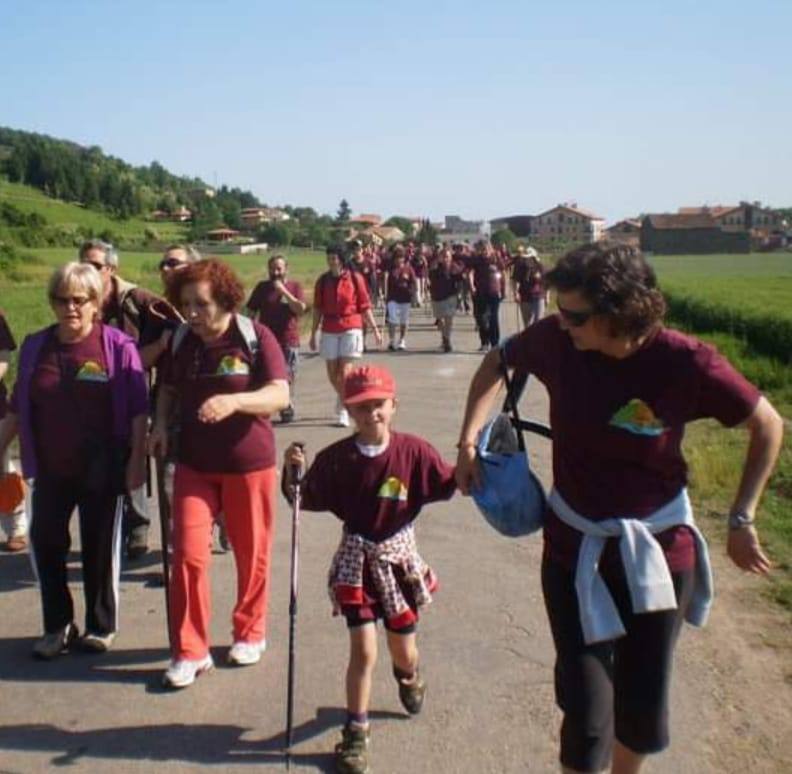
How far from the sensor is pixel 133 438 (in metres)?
5.00

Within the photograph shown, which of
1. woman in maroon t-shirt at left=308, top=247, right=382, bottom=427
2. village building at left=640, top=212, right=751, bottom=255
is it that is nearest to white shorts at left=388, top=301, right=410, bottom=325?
woman in maroon t-shirt at left=308, top=247, right=382, bottom=427

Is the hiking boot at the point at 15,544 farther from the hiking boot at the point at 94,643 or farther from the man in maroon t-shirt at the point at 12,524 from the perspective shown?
the hiking boot at the point at 94,643

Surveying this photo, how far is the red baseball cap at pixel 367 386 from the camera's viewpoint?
395 cm

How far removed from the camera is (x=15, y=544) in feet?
22.2

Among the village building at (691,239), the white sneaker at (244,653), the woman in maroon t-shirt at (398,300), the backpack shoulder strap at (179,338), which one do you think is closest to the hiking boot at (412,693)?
the white sneaker at (244,653)

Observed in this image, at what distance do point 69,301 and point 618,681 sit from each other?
2.94m

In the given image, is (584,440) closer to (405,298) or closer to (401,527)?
(401,527)

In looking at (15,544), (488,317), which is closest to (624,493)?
(15,544)

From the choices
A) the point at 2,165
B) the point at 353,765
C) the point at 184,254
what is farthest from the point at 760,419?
the point at 2,165

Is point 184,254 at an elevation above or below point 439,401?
above

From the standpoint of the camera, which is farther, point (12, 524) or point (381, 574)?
point (12, 524)

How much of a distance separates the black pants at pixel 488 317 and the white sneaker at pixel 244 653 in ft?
43.4

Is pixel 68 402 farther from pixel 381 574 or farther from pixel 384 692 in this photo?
pixel 384 692

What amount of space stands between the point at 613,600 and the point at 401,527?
111 centimetres
